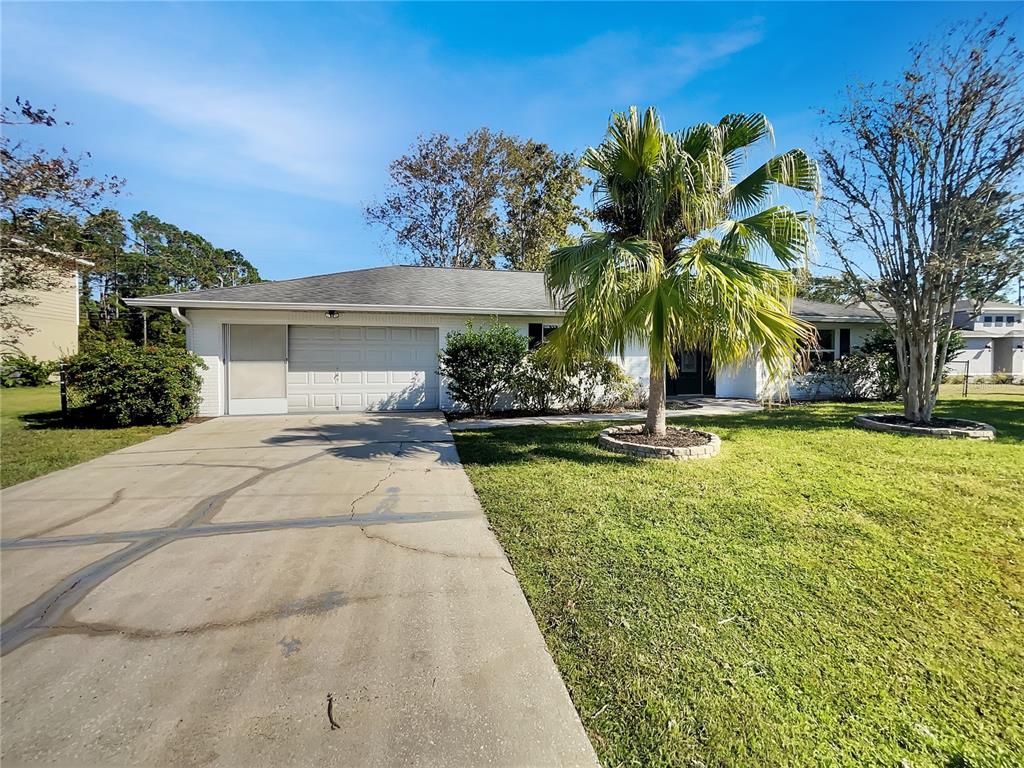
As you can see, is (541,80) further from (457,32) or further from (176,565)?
(176,565)

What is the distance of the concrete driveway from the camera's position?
68.1 inches

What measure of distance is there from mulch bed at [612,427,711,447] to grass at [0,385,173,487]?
8013mm

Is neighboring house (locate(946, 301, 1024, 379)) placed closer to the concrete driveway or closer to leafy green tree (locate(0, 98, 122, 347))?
the concrete driveway

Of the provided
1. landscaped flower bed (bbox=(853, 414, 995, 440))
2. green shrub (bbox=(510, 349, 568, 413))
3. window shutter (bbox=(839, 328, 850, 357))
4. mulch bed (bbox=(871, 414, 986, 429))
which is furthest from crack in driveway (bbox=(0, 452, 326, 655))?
window shutter (bbox=(839, 328, 850, 357))

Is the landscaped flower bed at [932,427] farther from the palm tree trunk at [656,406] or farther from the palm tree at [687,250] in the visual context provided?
the palm tree trunk at [656,406]

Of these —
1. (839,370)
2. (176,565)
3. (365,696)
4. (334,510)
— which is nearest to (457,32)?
(334,510)

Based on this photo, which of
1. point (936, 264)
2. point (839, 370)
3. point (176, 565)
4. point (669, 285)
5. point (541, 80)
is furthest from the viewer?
point (839, 370)

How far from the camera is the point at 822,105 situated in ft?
26.9

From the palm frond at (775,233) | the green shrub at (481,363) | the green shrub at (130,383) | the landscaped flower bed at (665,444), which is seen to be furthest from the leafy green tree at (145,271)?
the palm frond at (775,233)

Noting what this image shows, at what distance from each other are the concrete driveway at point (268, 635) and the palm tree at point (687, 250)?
318cm

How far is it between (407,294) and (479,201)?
1412 cm

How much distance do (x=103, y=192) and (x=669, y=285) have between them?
10.7 m

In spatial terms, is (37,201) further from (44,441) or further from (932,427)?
(932,427)

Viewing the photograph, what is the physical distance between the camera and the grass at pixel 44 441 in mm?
5766
